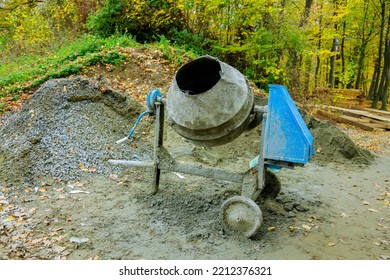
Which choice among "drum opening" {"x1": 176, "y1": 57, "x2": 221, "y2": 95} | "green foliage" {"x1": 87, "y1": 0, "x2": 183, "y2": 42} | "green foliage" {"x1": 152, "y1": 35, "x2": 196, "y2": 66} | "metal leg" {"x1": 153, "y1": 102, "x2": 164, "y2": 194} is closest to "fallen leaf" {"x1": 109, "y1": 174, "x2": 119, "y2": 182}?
"metal leg" {"x1": 153, "y1": 102, "x2": 164, "y2": 194}

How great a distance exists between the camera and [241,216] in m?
3.75

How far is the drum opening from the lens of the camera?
431cm

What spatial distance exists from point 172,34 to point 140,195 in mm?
8153

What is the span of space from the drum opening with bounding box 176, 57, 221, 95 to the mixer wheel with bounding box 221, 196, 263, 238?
1382 mm

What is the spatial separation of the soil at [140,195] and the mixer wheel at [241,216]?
9cm

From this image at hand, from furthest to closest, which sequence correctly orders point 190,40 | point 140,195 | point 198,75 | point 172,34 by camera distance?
1. point 172,34
2. point 190,40
3. point 140,195
4. point 198,75

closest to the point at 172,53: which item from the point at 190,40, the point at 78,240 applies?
the point at 190,40

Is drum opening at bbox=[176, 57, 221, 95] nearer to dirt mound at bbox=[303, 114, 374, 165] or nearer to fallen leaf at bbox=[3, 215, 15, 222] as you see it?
fallen leaf at bbox=[3, 215, 15, 222]

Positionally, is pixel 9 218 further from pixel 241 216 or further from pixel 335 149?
pixel 335 149

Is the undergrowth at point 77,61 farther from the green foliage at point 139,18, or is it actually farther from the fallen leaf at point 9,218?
the fallen leaf at point 9,218

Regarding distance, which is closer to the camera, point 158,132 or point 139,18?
point 158,132

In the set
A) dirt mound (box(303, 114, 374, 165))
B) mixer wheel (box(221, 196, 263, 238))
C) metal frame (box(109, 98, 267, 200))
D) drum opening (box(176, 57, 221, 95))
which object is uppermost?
drum opening (box(176, 57, 221, 95))

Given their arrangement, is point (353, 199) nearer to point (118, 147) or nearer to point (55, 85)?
point (118, 147)

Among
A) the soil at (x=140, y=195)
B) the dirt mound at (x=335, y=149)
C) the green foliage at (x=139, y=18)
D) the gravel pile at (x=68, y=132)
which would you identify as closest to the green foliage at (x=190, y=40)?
the green foliage at (x=139, y=18)
